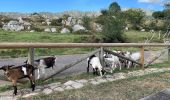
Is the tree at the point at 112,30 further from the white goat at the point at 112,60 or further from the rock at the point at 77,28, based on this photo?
the white goat at the point at 112,60

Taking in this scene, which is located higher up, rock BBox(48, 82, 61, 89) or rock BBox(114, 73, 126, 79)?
rock BBox(48, 82, 61, 89)

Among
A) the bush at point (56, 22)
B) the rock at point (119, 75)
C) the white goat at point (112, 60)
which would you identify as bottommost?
the rock at point (119, 75)

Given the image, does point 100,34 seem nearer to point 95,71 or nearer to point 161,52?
point 161,52

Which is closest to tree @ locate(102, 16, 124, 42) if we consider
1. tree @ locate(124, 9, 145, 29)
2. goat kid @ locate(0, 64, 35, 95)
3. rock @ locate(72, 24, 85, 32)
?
rock @ locate(72, 24, 85, 32)

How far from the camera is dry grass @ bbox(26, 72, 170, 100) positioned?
844 centimetres

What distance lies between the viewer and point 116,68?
42.1ft

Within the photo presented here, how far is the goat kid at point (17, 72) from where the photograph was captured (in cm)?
834

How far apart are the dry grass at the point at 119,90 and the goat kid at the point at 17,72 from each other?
62cm

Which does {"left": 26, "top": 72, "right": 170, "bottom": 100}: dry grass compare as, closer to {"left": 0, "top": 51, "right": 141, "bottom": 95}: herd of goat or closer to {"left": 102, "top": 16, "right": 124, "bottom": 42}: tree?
{"left": 0, "top": 51, "right": 141, "bottom": 95}: herd of goat

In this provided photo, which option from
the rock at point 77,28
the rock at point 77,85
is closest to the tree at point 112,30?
the rock at point 77,28

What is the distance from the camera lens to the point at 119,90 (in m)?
9.30

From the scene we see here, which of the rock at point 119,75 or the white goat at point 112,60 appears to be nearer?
the rock at point 119,75

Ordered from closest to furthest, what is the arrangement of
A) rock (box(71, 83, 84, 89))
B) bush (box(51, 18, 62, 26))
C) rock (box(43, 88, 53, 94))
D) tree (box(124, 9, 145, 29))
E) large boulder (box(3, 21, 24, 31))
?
rock (box(43, 88, 53, 94)) < rock (box(71, 83, 84, 89)) < large boulder (box(3, 21, 24, 31)) < bush (box(51, 18, 62, 26)) < tree (box(124, 9, 145, 29))

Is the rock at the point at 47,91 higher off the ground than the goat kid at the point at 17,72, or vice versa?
the goat kid at the point at 17,72
